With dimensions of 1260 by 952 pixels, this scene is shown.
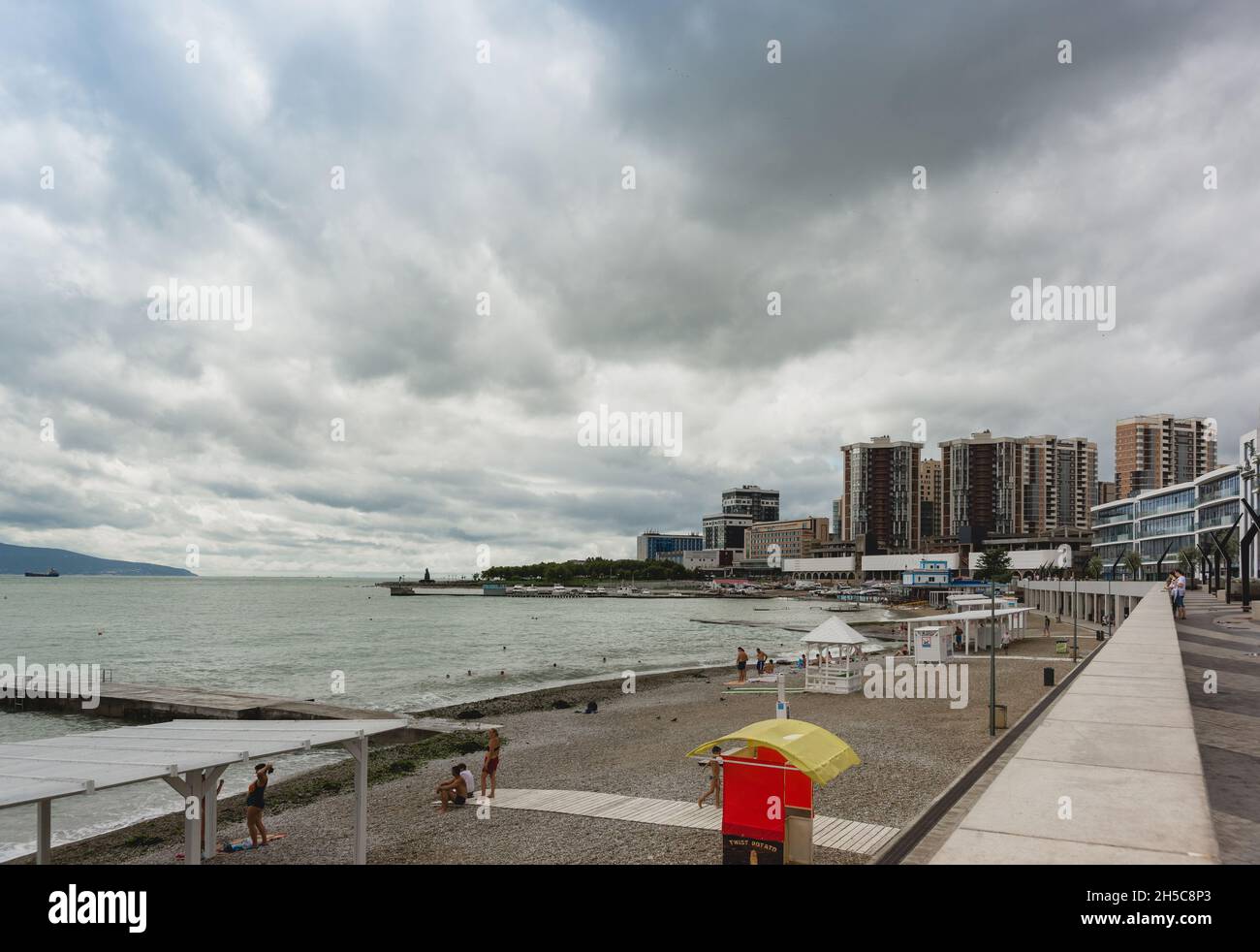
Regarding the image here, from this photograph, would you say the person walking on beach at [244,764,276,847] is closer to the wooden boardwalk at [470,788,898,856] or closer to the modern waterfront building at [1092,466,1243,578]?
the wooden boardwalk at [470,788,898,856]

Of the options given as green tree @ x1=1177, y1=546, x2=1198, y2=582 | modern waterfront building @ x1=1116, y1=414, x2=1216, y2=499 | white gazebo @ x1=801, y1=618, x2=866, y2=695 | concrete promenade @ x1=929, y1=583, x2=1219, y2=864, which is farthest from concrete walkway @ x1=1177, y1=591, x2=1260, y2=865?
modern waterfront building @ x1=1116, y1=414, x2=1216, y2=499

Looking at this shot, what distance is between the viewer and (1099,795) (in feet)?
24.2

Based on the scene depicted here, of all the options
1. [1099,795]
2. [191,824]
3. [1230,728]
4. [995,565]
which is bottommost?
[995,565]

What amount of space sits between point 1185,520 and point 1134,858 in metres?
115

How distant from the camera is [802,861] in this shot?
29.4 ft

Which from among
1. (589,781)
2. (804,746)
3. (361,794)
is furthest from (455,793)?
(804,746)

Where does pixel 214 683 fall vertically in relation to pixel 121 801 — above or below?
below

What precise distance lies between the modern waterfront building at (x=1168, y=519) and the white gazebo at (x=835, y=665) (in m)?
67.2

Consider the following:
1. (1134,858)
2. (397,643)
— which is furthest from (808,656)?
(397,643)

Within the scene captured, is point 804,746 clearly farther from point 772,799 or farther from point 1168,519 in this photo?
point 1168,519

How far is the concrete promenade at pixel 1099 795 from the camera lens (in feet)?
19.6

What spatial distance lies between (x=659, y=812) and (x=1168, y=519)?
115m

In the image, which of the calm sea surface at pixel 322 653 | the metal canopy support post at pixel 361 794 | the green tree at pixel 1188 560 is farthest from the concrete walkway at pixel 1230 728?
the green tree at pixel 1188 560
